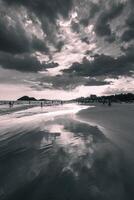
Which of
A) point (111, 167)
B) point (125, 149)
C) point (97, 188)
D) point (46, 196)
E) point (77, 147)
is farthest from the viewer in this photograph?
point (77, 147)

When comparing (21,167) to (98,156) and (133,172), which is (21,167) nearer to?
(98,156)

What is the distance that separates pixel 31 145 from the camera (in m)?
9.80

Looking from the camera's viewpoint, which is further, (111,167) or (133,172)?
(111,167)

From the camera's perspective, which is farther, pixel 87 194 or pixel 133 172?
pixel 133 172

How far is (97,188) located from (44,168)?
213cm

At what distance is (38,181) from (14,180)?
0.72 m

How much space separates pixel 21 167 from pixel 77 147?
3.23 m

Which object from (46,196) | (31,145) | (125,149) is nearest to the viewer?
(46,196)

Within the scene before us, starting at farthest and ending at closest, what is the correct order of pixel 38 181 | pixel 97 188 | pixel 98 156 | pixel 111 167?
1. pixel 98 156
2. pixel 111 167
3. pixel 38 181
4. pixel 97 188

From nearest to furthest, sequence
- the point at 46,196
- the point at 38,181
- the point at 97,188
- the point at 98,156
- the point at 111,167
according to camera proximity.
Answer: the point at 46,196 → the point at 97,188 → the point at 38,181 → the point at 111,167 → the point at 98,156

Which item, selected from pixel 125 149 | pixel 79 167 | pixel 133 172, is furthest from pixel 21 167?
pixel 125 149

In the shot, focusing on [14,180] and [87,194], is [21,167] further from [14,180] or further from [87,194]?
[87,194]

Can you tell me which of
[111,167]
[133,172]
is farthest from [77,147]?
[133,172]

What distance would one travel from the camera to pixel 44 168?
6.42 m
